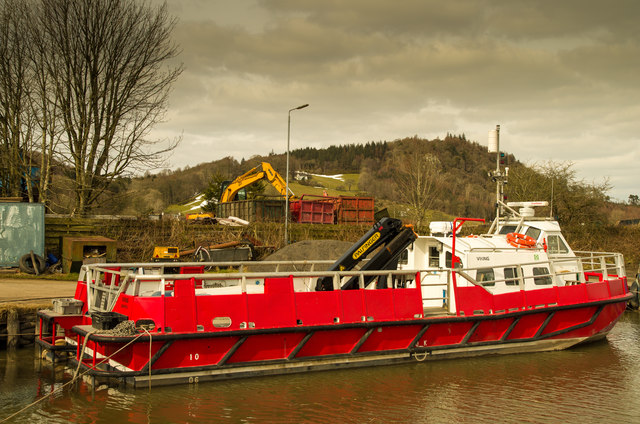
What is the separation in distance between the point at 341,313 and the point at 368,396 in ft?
5.09

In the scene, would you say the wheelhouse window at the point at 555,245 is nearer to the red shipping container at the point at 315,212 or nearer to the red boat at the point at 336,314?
the red boat at the point at 336,314

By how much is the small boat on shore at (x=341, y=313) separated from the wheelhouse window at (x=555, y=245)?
0.08 feet

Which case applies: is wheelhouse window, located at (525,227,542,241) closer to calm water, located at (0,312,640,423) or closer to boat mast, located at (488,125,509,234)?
boat mast, located at (488,125,509,234)

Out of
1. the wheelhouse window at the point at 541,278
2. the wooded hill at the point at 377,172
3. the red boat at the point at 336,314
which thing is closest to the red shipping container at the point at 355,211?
the wooded hill at the point at 377,172

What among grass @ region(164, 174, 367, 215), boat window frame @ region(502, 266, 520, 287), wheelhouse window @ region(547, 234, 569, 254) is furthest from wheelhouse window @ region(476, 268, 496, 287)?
grass @ region(164, 174, 367, 215)

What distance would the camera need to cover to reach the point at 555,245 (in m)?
14.2

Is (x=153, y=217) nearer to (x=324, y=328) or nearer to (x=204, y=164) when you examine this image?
(x=324, y=328)

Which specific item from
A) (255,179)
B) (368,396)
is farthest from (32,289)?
(255,179)

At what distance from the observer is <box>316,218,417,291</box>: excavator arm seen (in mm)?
11383

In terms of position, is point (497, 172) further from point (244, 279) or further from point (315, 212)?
point (315, 212)

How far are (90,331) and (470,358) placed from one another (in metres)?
7.25

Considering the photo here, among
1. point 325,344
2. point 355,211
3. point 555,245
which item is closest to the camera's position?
point 325,344

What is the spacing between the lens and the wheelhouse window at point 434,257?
42.7 ft

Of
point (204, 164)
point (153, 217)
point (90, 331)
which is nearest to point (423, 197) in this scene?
point (153, 217)
